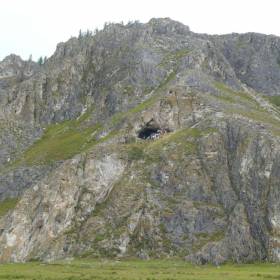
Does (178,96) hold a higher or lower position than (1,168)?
higher

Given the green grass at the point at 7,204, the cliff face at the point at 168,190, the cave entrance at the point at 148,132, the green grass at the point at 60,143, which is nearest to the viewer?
the cliff face at the point at 168,190

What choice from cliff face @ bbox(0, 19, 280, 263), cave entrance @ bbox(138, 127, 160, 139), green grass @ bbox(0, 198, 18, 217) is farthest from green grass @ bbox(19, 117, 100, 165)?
cave entrance @ bbox(138, 127, 160, 139)

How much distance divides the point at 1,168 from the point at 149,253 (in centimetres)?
8585

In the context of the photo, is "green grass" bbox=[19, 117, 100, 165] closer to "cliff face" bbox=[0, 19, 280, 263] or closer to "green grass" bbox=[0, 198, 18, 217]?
"cliff face" bbox=[0, 19, 280, 263]

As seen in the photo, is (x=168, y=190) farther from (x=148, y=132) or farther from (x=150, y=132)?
(x=148, y=132)

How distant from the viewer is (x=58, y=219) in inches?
4119

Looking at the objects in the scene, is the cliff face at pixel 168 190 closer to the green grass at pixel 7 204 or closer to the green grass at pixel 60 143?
the green grass at pixel 7 204

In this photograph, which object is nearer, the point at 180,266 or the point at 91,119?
the point at 180,266

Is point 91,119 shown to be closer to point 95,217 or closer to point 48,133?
point 48,133

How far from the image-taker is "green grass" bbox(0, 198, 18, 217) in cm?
13812

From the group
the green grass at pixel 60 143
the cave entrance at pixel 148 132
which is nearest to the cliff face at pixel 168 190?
the cave entrance at pixel 148 132

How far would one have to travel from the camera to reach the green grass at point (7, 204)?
138 meters

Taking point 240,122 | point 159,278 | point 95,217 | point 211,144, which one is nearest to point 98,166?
point 95,217

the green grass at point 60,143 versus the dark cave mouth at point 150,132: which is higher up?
the dark cave mouth at point 150,132
